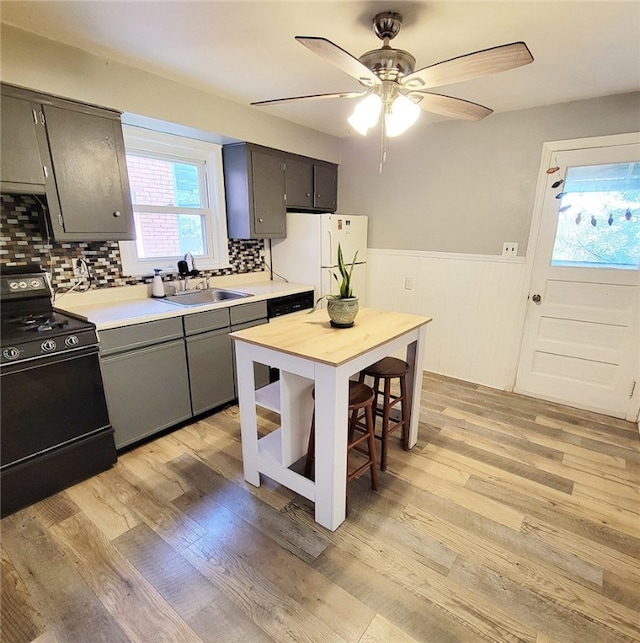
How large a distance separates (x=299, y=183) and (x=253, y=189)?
2.02 feet

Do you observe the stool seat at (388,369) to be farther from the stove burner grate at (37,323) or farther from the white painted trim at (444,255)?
the stove burner grate at (37,323)

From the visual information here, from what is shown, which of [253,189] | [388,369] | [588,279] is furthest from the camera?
→ [253,189]

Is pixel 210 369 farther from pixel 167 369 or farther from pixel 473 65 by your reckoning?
pixel 473 65

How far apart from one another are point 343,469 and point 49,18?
8.51ft

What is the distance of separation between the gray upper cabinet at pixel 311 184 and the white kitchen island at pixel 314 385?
183 cm

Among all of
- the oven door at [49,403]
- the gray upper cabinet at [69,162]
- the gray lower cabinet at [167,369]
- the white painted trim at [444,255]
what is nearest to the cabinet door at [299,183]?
the white painted trim at [444,255]

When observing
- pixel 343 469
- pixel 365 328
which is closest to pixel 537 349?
pixel 365 328

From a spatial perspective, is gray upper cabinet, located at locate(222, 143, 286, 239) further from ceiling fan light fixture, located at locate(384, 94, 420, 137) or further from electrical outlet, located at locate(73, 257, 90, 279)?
ceiling fan light fixture, located at locate(384, 94, 420, 137)

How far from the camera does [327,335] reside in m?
1.85

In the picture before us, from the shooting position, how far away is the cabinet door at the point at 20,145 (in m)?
1.80

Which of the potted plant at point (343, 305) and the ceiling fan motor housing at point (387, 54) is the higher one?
the ceiling fan motor housing at point (387, 54)

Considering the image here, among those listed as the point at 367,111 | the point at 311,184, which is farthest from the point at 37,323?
the point at 311,184

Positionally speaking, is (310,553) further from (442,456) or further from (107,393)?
(107,393)

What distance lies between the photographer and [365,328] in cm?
197
